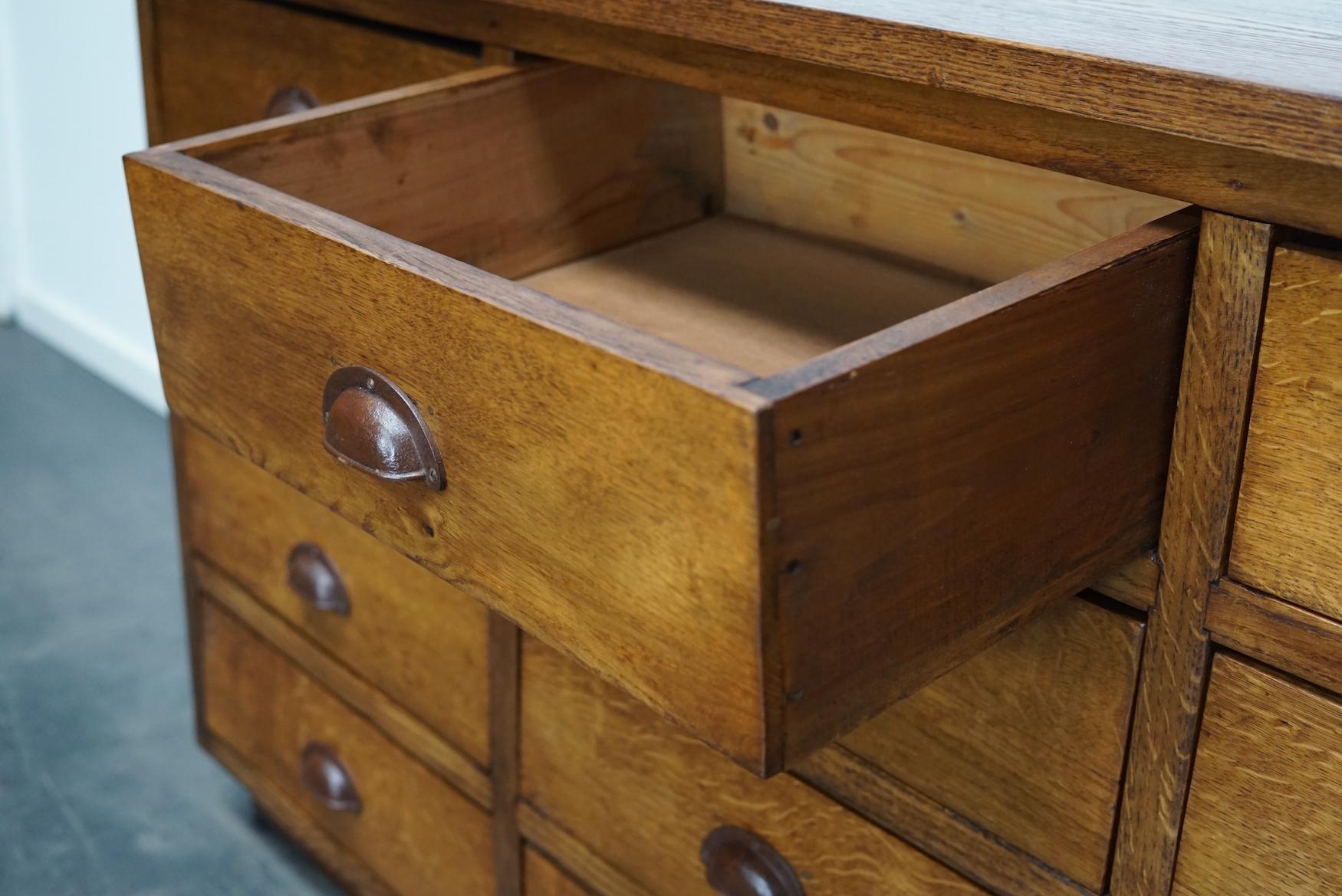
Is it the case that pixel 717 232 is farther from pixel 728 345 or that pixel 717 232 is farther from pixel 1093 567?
pixel 1093 567

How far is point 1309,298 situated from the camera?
55cm

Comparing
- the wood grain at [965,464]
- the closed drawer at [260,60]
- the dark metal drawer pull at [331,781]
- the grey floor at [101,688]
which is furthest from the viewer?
the grey floor at [101,688]

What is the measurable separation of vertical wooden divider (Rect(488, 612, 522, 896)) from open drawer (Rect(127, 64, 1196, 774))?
0.82ft

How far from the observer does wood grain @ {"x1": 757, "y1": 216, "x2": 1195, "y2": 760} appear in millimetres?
478

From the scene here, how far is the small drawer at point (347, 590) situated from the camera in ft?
3.38

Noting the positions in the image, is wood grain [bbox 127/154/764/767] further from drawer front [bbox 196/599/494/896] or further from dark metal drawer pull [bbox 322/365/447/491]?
drawer front [bbox 196/599/494/896]

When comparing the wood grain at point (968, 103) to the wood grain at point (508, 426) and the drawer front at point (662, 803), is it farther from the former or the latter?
the drawer front at point (662, 803)

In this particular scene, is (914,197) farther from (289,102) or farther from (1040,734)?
(289,102)

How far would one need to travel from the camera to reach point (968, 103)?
637 millimetres

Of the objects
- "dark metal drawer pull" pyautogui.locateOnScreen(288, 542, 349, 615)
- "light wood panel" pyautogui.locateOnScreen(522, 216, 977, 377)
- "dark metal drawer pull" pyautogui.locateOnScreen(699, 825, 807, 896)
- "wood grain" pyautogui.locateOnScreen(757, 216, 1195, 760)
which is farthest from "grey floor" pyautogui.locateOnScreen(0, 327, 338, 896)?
"wood grain" pyautogui.locateOnScreen(757, 216, 1195, 760)

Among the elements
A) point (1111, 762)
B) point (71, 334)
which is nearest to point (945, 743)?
point (1111, 762)

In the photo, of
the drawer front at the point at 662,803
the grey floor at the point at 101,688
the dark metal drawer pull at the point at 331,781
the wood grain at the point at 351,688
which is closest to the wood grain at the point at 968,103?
the drawer front at the point at 662,803

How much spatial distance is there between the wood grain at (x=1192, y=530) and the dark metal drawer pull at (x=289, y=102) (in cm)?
67

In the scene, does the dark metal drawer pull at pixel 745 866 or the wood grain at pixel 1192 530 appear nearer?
the wood grain at pixel 1192 530
